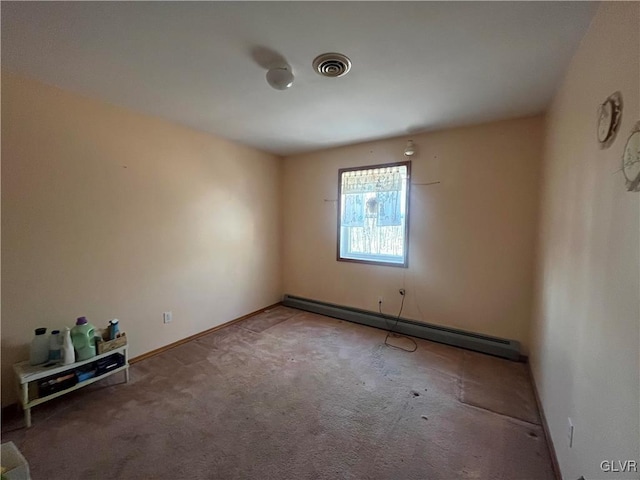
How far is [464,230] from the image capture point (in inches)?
112

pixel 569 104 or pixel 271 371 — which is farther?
pixel 271 371

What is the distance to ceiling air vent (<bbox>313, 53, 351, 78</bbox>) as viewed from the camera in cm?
159

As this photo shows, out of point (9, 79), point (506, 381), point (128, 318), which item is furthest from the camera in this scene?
point (128, 318)

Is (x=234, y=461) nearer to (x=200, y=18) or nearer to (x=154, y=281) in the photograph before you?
(x=154, y=281)

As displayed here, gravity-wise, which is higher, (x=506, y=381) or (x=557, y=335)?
(x=557, y=335)

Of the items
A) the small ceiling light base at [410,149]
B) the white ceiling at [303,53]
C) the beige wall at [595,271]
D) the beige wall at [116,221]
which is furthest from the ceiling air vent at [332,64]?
the beige wall at [116,221]

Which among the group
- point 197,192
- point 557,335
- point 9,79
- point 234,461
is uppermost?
point 9,79

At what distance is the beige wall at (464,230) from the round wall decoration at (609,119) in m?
1.62

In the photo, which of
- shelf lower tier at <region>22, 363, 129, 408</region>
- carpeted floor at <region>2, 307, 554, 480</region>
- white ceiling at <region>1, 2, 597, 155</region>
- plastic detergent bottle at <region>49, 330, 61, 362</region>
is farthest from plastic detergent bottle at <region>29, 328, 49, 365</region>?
white ceiling at <region>1, 2, 597, 155</region>

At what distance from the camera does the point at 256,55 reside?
1.59 m

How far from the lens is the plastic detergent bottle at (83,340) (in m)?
1.96

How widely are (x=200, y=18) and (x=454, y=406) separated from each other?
9.48ft

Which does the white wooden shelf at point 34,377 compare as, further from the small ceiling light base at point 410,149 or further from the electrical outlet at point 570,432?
the small ceiling light base at point 410,149

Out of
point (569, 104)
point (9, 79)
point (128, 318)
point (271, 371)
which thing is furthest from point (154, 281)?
point (569, 104)
